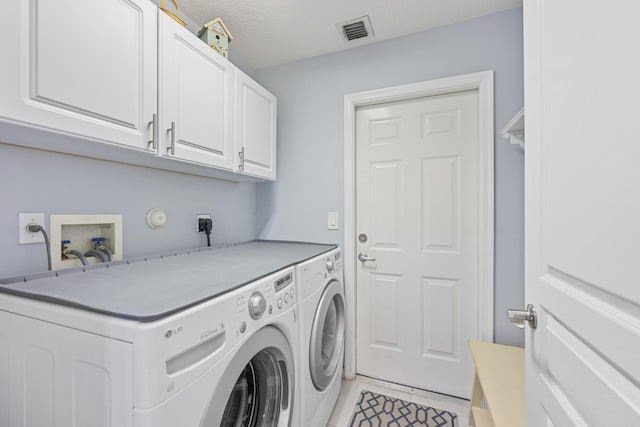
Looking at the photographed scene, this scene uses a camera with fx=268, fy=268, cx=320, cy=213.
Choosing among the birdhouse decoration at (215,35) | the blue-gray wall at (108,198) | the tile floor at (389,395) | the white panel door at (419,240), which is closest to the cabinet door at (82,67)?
the blue-gray wall at (108,198)

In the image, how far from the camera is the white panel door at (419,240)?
1743 mm

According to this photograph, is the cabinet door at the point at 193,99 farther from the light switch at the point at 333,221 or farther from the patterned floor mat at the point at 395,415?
the patterned floor mat at the point at 395,415

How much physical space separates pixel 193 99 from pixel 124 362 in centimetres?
115

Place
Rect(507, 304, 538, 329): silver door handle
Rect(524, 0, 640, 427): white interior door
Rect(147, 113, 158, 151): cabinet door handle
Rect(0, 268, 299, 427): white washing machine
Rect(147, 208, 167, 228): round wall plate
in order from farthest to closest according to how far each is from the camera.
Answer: Rect(147, 208, 167, 228): round wall plate < Rect(147, 113, 158, 151): cabinet door handle < Rect(507, 304, 538, 329): silver door handle < Rect(0, 268, 299, 427): white washing machine < Rect(524, 0, 640, 427): white interior door

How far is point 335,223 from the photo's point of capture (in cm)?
200

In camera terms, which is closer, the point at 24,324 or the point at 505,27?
the point at 24,324

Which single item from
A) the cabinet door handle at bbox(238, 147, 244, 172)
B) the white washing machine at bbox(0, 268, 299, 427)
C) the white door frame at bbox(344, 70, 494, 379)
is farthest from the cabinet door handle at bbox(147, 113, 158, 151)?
the white door frame at bbox(344, 70, 494, 379)

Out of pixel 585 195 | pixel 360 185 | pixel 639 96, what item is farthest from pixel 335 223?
pixel 639 96

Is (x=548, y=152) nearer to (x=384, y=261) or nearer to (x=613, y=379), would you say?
(x=613, y=379)

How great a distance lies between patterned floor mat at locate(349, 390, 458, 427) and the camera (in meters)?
1.54

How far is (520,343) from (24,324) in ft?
7.27

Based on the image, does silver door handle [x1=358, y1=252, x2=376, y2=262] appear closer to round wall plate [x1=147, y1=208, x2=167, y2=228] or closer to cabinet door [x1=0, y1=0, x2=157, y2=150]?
round wall plate [x1=147, y1=208, x2=167, y2=228]

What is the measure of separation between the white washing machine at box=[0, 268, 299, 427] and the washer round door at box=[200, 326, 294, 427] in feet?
0.28

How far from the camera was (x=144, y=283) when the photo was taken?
868mm
